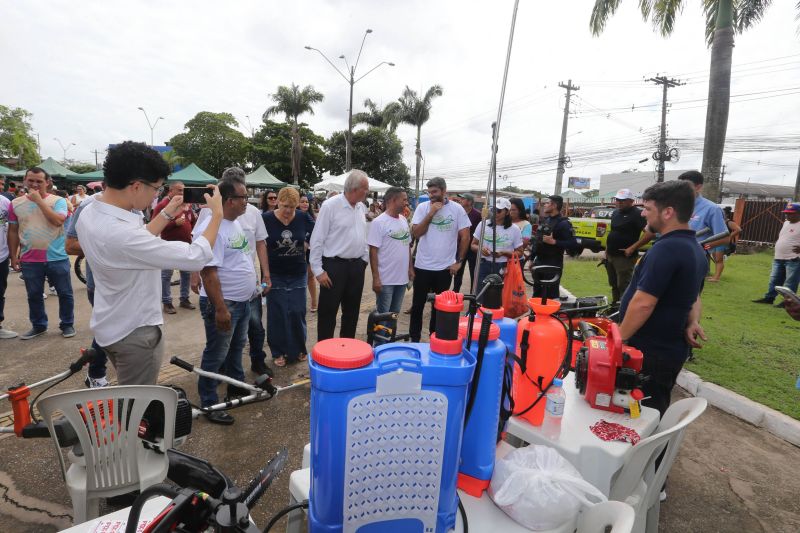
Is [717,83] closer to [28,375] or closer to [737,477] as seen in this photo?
[737,477]

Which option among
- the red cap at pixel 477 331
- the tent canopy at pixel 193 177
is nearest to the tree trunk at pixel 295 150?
the tent canopy at pixel 193 177

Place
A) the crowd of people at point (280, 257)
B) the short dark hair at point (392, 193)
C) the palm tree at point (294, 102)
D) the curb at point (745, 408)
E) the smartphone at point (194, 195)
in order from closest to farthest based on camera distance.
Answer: the crowd of people at point (280, 257) < the smartphone at point (194, 195) < the curb at point (745, 408) < the short dark hair at point (392, 193) < the palm tree at point (294, 102)

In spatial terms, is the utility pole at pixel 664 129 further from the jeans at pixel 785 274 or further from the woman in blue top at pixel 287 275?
the woman in blue top at pixel 287 275

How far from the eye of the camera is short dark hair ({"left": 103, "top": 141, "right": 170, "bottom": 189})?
194cm

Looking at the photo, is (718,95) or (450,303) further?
(718,95)

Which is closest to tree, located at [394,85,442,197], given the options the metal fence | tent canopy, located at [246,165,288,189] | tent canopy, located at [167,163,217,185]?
tent canopy, located at [246,165,288,189]

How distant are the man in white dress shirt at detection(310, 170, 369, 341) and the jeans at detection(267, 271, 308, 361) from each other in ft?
0.94

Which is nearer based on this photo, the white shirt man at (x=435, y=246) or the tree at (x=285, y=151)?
the white shirt man at (x=435, y=246)

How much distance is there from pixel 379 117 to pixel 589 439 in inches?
1495

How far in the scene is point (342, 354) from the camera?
1.15 metres

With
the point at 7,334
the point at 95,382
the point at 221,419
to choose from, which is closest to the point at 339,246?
the point at 221,419

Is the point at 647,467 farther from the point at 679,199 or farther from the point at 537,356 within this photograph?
the point at 679,199

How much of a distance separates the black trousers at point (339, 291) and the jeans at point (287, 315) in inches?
11.0

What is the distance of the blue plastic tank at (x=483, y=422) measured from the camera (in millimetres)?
1382
